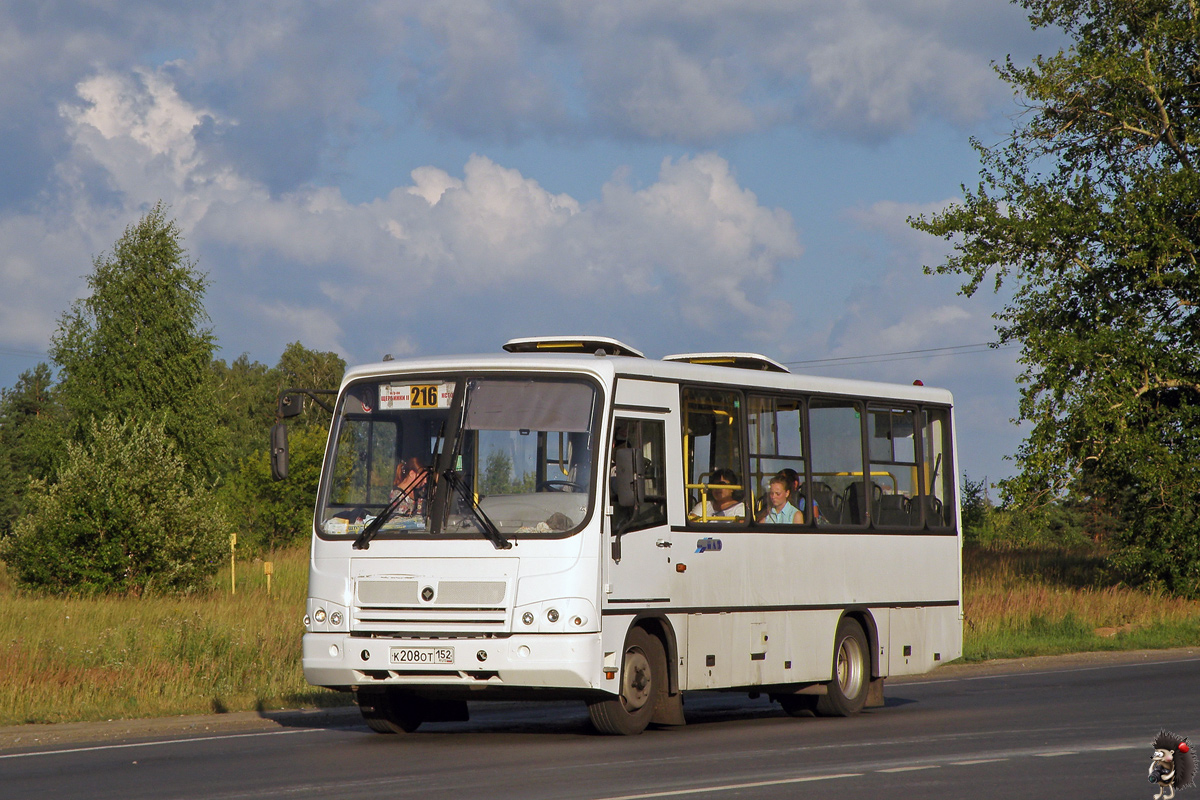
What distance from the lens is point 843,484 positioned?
15.6 meters

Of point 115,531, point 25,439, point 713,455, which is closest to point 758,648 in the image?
point 713,455

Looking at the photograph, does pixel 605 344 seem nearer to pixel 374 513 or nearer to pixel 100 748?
pixel 374 513

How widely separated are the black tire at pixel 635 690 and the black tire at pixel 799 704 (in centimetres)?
298

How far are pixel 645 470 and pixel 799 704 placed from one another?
4.08 meters

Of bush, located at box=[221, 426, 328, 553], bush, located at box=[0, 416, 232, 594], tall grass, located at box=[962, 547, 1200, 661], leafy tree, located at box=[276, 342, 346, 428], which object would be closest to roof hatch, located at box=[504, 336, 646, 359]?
tall grass, located at box=[962, 547, 1200, 661]

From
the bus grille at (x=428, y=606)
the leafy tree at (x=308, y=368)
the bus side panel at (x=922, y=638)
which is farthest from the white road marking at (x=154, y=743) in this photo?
the leafy tree at (x=308, y=368)

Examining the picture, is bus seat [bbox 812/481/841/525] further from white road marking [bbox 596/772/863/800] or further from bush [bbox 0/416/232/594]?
bush [bbox 0/416/232/594]

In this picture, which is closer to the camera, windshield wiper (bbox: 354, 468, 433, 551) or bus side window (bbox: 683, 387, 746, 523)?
windshield wiper (bbox: 354, 468, 433, 551)

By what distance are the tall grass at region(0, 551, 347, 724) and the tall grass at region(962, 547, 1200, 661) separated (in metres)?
11.7

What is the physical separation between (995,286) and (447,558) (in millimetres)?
25479

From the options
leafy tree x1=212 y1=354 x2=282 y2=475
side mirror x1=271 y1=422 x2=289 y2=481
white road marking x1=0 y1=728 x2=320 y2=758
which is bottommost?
white road marking x1=0 y1=728 x2=320 y2=758

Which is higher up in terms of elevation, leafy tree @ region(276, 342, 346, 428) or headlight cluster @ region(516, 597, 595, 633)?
leafy tree @ region(276, 342, 346, 428)

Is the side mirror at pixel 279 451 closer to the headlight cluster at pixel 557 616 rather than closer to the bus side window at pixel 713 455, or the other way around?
the headlight cluster at pixel 557 616

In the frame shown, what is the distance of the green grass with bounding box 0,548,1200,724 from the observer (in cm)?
1662
